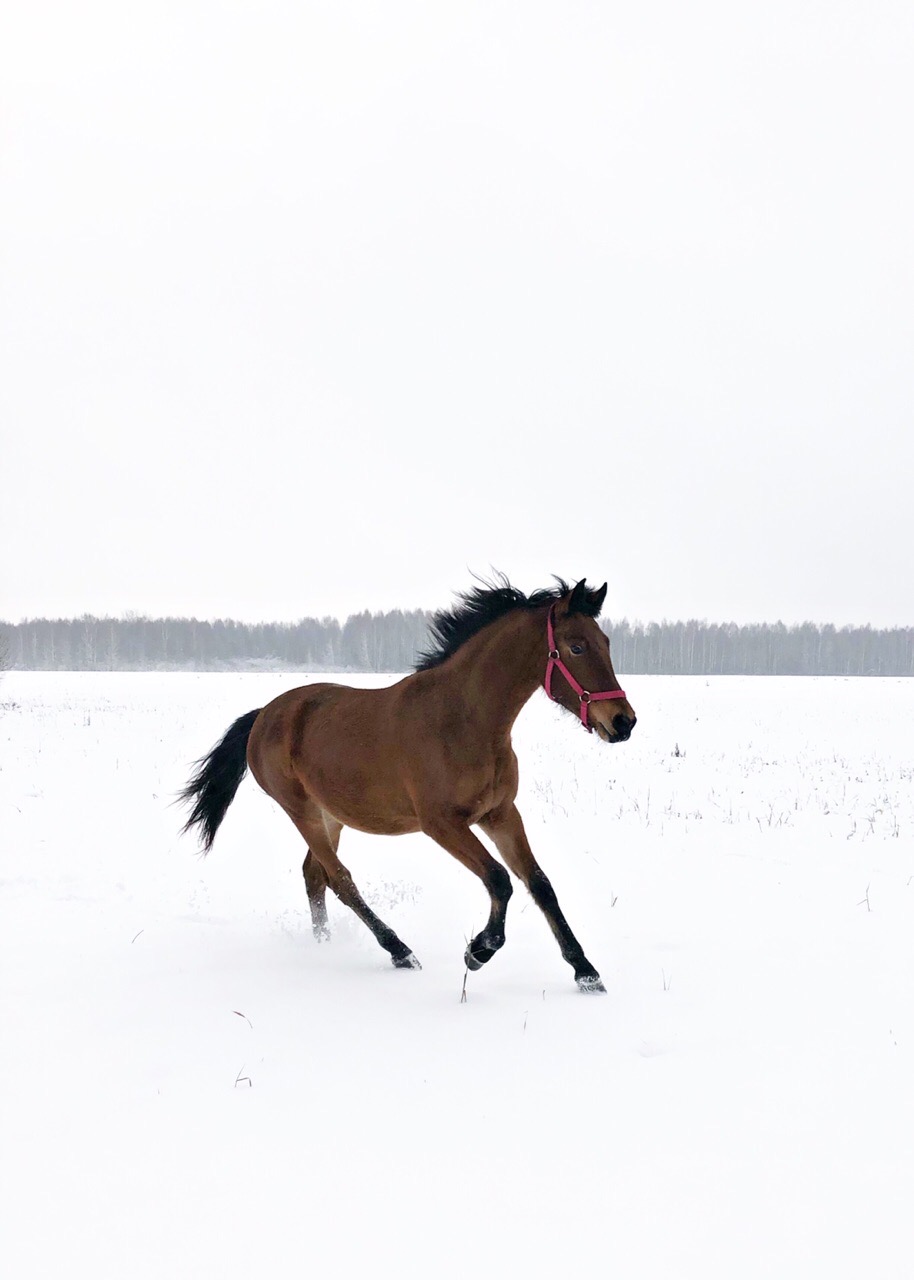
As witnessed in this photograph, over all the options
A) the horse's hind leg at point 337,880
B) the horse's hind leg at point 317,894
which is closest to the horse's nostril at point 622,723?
the horse's hind leg at point 337,880

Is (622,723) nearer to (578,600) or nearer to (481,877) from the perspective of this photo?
(578,600)

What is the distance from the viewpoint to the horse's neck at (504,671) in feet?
16.0

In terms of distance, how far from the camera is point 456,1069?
3.55 m

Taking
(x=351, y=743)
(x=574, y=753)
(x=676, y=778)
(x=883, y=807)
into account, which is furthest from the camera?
(x=574, y=753)

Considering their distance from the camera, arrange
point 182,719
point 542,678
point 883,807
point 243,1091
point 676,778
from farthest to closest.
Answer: point 182,719 < point 676,778 < point 883,807 < point 542,678 < point 243,1091

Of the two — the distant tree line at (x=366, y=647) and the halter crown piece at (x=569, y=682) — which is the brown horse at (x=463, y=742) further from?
the distant tree line at (x=366, y=647)

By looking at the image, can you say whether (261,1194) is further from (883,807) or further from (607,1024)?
(883,807)

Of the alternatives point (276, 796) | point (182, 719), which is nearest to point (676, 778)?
point (276, 796)

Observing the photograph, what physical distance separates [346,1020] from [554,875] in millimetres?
3628

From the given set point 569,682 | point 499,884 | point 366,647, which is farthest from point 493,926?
point 366,647

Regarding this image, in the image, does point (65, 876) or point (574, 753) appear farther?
point (574, 753)

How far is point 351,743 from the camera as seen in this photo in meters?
5.50

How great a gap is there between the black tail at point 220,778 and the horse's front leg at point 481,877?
2431 mm

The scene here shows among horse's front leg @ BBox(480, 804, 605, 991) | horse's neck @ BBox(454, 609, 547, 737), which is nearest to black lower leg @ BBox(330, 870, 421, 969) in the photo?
horse's front leg @ BBox(480, 804, 605, 991)
